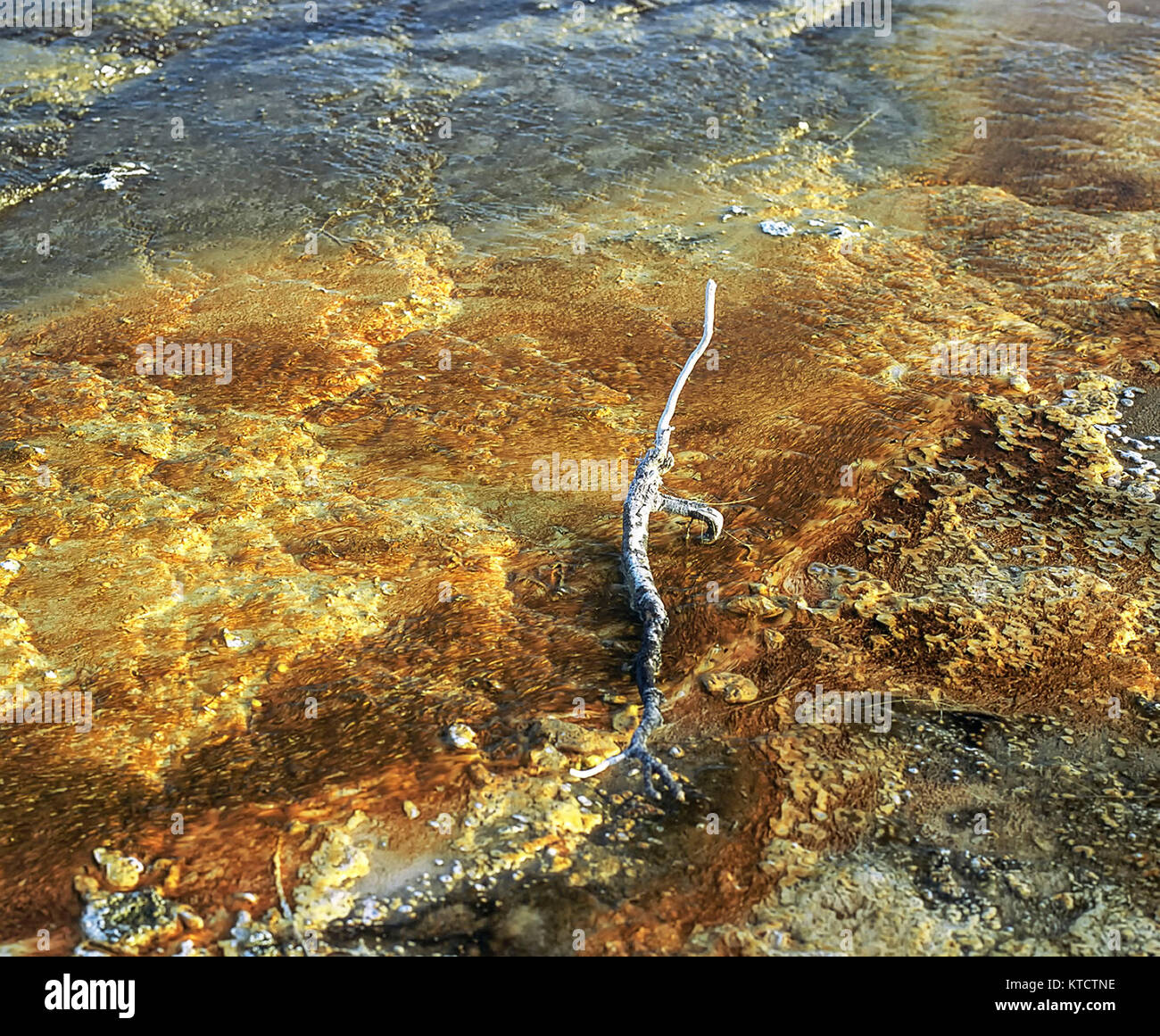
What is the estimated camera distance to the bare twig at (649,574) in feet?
9.95

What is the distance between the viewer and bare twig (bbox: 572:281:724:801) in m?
3.03

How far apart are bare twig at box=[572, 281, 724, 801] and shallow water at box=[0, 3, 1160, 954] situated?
78 mm

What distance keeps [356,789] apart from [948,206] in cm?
524

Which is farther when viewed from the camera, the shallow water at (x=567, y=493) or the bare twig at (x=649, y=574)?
the bare twig at (x=649, y=574)

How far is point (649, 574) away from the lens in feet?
11.9

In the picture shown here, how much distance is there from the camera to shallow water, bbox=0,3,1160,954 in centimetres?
280

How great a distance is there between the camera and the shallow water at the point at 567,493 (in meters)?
2.80

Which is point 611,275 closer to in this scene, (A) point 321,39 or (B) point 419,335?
(B) point 419,335

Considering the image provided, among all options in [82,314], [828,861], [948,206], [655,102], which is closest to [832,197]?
[948,206]

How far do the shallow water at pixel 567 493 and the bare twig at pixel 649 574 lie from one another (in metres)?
0.08

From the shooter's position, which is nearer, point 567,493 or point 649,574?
point 649,574

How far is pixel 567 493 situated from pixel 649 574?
0.73m

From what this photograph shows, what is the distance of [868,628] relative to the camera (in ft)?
11.7

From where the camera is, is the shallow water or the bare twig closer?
the shallow water
